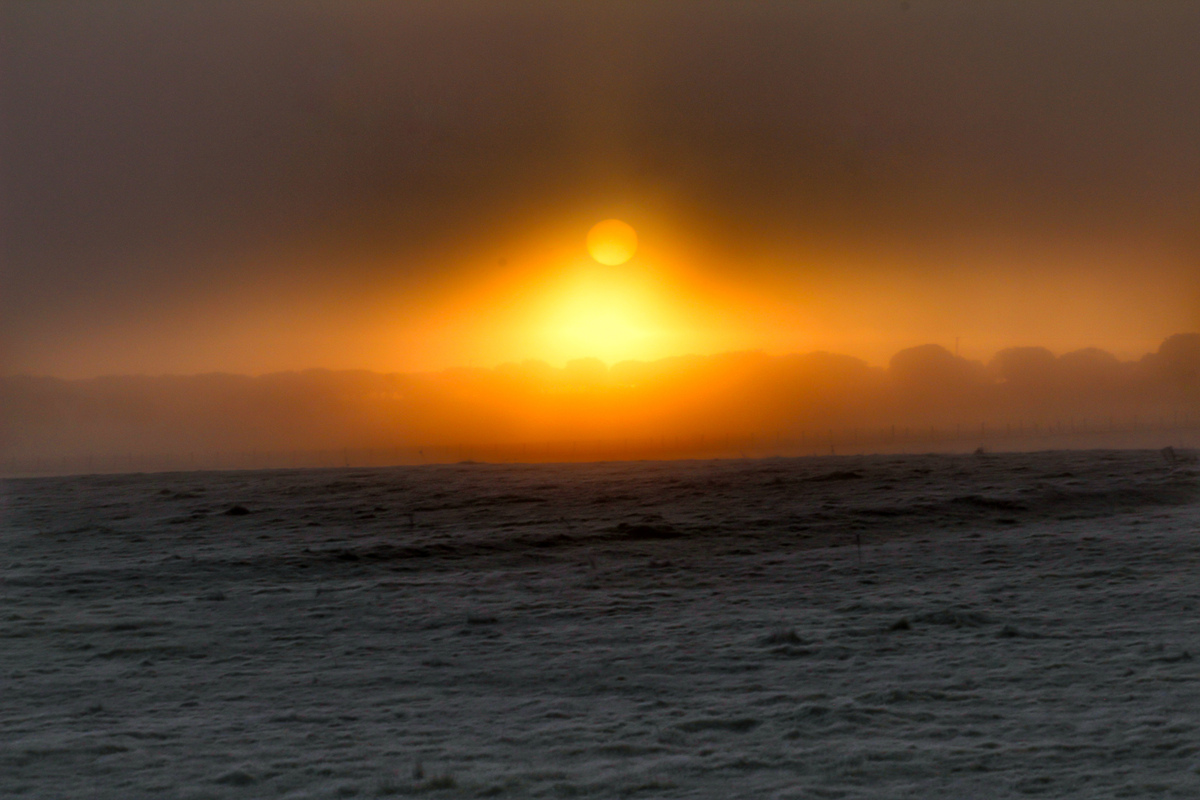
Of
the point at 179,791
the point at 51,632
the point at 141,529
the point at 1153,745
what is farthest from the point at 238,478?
the point at 1153,745

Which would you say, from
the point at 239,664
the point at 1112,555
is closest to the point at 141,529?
the point at 239,664

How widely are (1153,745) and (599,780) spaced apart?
7.95m

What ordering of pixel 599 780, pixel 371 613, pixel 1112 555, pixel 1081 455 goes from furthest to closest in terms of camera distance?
pixel 1081 455
pixel 1112 555
pixel 371 613
pixel 599 780

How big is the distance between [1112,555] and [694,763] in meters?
23.2

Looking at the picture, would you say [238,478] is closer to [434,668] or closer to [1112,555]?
[434,668]

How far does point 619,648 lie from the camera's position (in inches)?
839

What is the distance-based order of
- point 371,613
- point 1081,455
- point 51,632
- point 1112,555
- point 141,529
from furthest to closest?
point 1081,455 < point 141,529 < point 1112,555 < point 371,613 < point 51,632

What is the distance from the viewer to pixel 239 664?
20.7 metres

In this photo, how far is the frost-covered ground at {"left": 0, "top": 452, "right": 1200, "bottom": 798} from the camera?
1352 centimetres

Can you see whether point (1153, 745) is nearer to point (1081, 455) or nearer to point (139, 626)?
point (139, 626)

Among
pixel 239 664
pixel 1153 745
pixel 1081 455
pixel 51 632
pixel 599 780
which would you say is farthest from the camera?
pixel 1081 455

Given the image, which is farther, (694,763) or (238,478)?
(238,478)

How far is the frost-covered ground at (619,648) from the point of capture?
13.5m

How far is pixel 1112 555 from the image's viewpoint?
102 ft
